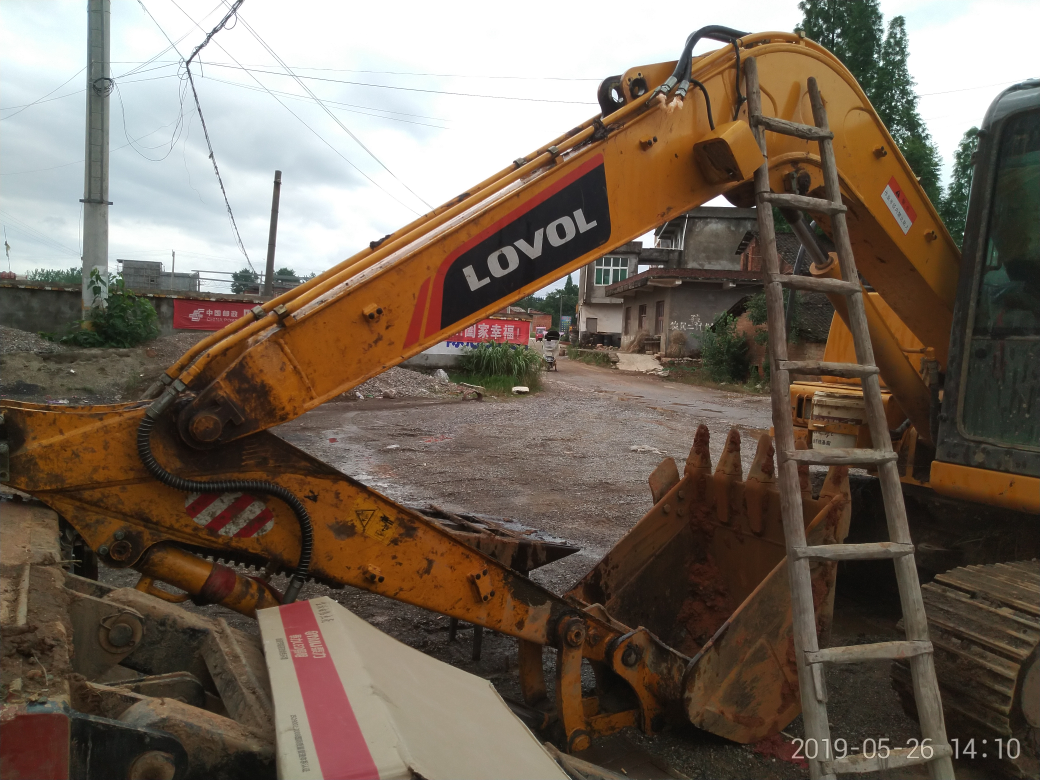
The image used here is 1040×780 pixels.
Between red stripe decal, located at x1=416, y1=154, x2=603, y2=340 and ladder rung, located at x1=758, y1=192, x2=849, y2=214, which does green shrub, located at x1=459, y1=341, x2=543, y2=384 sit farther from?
red stripe decal, located at x1=416, y1=154, x2=603, y2=340

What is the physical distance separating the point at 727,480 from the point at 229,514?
99.8 inches

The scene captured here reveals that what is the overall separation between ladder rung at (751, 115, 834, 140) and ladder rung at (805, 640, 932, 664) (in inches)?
73.8

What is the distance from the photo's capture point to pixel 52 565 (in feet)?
5.64

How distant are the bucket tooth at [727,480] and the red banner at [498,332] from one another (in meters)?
14.0

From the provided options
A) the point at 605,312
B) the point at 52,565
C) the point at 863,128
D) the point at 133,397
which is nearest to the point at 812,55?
the point at 863,128

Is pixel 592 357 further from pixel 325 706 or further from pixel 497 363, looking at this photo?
pixel 325 706

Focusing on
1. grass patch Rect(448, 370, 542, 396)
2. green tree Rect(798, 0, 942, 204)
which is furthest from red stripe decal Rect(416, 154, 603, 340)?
green tree Rect(798, 0, 942, 204)

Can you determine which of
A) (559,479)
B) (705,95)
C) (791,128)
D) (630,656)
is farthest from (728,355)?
(630,656)

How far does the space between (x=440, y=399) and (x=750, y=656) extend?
12.2 meters

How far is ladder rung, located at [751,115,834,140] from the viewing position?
2.70m

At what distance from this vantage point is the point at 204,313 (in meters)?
16.5

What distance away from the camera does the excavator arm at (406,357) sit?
191 cm

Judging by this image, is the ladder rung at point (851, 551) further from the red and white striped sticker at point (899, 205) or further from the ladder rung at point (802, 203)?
the red and white striped sticker at point (899, 205)

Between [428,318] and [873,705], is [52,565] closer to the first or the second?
[428,318]
